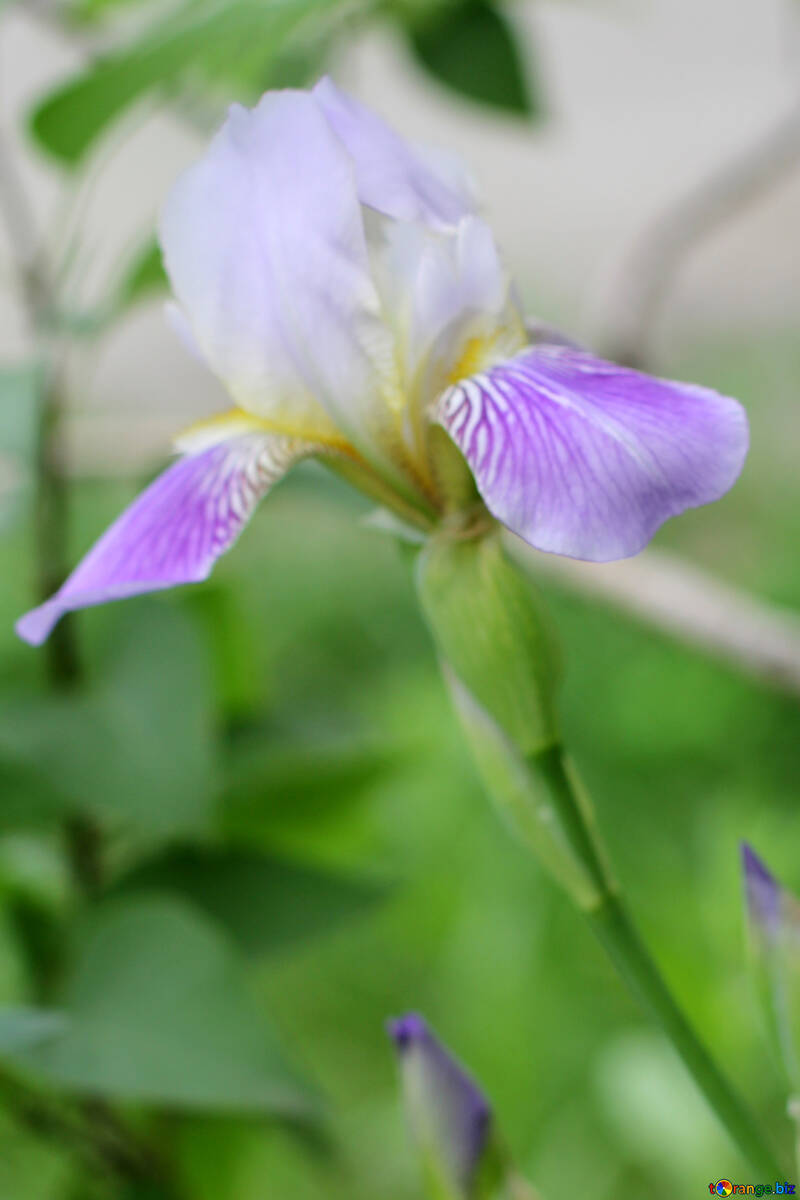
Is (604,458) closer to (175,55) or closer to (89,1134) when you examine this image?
(175,55)

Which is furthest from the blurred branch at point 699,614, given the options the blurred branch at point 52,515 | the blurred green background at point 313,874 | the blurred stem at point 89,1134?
the blurred stem at point 89,1134

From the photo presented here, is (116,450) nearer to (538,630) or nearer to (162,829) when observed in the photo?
(162,829)

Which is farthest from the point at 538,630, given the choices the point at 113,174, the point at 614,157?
the point at 614,157

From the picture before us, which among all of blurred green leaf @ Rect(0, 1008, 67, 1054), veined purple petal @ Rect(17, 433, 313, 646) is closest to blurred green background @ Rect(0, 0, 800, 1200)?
blurred green leaf @ Rect(0, 1008, 67, 1054)

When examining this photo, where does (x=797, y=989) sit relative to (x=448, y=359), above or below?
below

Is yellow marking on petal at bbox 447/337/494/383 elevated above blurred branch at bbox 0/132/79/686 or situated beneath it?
elevated above

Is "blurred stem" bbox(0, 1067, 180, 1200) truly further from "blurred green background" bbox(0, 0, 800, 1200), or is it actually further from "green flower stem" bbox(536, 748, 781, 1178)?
"green flower stem" bbox(536, 748, 781, 1178)

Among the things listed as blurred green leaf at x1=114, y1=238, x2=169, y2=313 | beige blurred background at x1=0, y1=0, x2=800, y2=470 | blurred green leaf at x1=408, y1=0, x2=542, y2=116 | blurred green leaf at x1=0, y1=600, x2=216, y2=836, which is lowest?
beige blurred background at x1=0, y1=0, x2=800, y2=470
